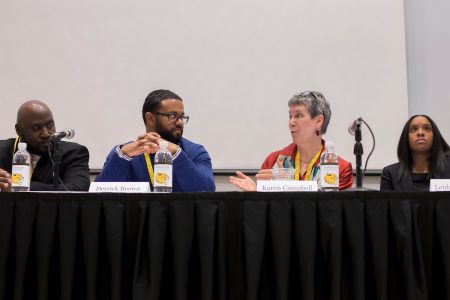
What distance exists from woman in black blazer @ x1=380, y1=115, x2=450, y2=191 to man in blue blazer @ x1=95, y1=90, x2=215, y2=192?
1076 mm

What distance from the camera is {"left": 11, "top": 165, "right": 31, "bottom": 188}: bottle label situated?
7.87 ft

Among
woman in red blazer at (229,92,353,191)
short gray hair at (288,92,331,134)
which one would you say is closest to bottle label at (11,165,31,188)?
woman in red blazer at (229,92,353,191)

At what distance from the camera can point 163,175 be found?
2420 millimetres

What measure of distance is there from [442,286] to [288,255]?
0.52 m

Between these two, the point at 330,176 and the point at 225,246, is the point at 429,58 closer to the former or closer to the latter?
the point at 330,176

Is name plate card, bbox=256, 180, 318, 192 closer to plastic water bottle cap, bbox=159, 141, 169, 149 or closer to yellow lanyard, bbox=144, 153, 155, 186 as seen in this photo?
plastic water bottle cap, bbox=159, 141, 169, 149

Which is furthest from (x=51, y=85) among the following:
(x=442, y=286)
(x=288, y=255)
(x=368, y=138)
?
(x=442, y=286)

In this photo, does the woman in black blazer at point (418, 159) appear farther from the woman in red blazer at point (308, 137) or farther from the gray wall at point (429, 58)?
the gray wall at point (429, 58)

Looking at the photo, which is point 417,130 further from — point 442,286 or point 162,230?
point 162,230

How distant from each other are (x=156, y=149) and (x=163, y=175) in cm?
34

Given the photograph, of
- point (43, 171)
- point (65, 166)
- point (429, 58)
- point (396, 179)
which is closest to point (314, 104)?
point (396, 179)

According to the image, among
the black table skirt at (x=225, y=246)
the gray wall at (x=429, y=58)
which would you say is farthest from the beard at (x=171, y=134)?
the gray wall at (x=429, y=58)

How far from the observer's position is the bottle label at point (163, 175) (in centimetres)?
241

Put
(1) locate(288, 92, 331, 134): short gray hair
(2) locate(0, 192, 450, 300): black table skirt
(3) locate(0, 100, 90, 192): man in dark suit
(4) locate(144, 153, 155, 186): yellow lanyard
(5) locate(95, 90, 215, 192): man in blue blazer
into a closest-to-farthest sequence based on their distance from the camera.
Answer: (2) locate(0, 192, 450, 300): black table skirt
(5) locate(95, 90, 215, 192): man in blue blazer
(4) locate(144, 153, 155, 186): yellow lanyard
(1) locate(288, 92, 331, 134): short gray hair
(3) locate(0, 100, 90, 192): man in dark suit
